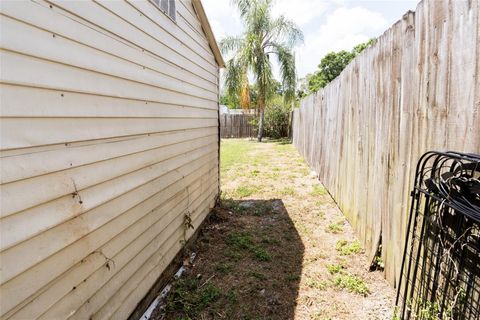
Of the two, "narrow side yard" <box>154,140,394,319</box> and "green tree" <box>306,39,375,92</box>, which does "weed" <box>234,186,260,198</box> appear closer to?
"narrow side yard" <box>154,140,394,319</box>

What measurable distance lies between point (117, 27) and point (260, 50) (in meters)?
14.6

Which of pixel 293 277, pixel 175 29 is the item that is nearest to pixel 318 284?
pixel 293 277

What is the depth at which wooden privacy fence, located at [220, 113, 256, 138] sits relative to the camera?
65.3 feet

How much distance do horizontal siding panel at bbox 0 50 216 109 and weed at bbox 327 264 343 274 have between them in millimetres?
2353

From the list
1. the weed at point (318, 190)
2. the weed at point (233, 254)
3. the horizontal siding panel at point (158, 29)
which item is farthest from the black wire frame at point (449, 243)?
the weed at point (318, 190)

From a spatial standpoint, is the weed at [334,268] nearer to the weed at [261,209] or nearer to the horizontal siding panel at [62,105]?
the weed at [261,209]

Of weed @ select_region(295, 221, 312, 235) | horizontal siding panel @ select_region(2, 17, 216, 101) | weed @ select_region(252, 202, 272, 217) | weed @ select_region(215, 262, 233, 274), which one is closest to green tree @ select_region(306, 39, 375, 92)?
weed @ select_region(252, 202, 272, 217)

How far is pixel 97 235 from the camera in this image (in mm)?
1786

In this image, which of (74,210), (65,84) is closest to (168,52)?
(65,84)

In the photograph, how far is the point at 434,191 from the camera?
164cm

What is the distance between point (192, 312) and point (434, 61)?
2.48m

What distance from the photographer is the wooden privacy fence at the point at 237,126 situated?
1989cm

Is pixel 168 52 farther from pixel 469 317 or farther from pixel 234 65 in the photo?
pixel 234 65

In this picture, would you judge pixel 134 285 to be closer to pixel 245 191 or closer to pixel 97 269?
pixel 97 269
